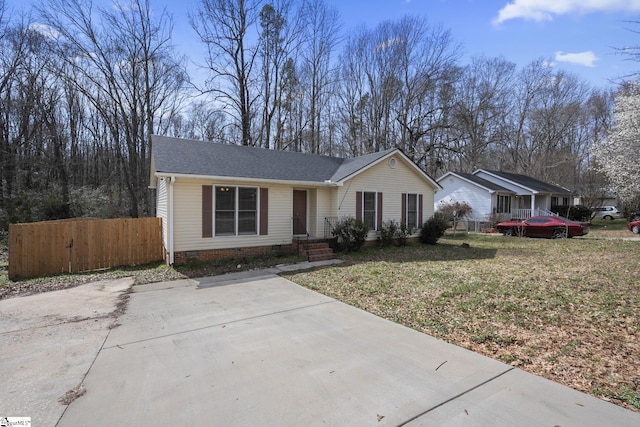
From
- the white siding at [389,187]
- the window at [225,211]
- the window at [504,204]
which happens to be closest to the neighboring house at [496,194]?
the window at [504,204]

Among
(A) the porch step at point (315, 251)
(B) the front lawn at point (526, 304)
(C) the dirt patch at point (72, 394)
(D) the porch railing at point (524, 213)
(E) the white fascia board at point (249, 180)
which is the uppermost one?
(E) the white fascia board at point (249, 180)

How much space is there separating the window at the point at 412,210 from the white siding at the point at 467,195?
10824mm

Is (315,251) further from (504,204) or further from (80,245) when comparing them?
(504,204)

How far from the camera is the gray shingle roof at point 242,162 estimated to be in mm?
9805

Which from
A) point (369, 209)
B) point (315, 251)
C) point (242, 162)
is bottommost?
point (315, 251)

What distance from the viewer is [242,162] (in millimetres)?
11383

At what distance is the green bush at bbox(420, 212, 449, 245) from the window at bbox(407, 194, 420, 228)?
473mm

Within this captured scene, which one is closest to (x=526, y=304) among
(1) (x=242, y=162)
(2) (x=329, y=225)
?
(2) (x=329, y=225)

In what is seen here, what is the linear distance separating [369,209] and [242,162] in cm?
566

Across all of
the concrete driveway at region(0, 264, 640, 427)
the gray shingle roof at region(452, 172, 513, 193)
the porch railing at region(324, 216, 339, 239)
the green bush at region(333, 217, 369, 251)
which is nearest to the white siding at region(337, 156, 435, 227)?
the porch railing at region(324, 216, 339, 239)

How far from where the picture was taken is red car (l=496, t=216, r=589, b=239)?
16516mm

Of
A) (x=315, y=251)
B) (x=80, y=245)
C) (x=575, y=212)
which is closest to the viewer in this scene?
(x=80, y=245)

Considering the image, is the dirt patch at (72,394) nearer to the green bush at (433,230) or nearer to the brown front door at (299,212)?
the brown front door at (299,212)

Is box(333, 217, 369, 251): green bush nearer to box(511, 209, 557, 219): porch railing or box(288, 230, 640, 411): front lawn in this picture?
box(288, 230, 640, 411): front lawn
